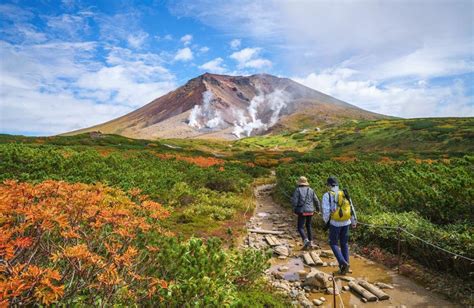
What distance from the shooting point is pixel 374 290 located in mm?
7441

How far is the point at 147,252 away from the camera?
4.91 metres

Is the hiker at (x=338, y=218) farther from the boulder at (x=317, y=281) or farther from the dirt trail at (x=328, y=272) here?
the boulder at (x=317, y=281)

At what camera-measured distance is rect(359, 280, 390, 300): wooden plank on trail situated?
7203 mm

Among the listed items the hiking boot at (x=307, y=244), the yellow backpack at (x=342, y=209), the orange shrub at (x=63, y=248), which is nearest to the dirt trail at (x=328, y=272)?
the hiking boot at (x=307, y=244)

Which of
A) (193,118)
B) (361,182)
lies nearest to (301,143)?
(361,182)

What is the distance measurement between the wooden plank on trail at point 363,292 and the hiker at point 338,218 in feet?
2.82

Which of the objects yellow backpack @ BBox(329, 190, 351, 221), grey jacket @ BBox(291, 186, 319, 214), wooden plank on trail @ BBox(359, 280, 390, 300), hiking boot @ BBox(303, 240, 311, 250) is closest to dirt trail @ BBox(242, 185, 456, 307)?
wooden plank on trail @ BBox(359, 280, 390, 300)

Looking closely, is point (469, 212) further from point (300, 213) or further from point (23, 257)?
point (23, 257)

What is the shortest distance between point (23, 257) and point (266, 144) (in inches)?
3778

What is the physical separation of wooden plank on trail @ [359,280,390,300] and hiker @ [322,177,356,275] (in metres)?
0.80

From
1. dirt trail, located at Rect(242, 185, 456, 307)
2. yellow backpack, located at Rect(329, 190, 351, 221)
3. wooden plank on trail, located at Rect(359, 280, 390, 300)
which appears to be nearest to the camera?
dirt trail, located at Rect(242, 185, 456, 307)

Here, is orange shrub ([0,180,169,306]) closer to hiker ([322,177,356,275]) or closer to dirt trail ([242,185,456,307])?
dirt trail ([242,185,456,307])

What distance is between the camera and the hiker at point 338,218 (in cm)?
860

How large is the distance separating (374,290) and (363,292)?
0.30 metres
